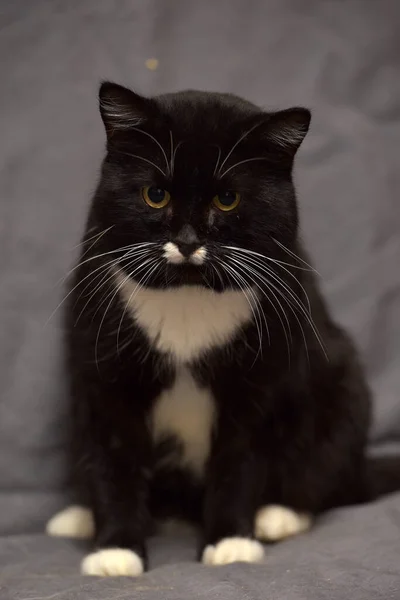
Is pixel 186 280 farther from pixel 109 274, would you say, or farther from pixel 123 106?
pixel 123 106

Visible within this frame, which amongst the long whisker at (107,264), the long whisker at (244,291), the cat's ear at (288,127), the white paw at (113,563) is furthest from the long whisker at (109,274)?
the white paw at (113,563)

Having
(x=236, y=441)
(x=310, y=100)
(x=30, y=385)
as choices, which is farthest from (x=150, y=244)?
(x=310, y=100)

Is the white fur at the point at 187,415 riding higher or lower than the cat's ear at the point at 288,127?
lower

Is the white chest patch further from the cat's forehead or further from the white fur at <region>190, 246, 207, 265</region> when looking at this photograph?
the cat's forehead

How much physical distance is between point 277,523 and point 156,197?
1.85ft

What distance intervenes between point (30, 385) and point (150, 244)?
597 millimetres

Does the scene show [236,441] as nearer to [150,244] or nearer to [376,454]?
[150,244]

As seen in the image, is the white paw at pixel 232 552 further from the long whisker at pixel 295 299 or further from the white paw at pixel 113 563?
the long whisker at pixel 295 299

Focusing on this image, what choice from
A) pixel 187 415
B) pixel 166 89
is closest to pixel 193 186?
pixel 187 415

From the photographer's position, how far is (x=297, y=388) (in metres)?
1.35

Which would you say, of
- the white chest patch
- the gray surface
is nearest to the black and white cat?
the white chest patch

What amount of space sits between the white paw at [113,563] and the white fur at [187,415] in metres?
0.19

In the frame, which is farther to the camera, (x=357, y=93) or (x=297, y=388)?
(x=357, y=93)

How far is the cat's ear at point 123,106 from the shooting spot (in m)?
1.17
